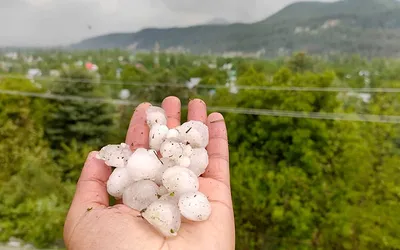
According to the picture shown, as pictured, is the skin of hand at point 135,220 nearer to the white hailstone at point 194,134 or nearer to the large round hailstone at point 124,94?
the white hailstone at point 194,134

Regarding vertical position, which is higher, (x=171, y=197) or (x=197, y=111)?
(x=197, y=111)

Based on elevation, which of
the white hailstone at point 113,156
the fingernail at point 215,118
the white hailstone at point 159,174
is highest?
the fingernail at point 215,118

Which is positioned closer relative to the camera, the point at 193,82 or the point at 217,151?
the point at 217,151

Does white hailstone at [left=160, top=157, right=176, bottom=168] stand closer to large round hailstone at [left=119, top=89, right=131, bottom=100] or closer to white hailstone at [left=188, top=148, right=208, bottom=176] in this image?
white hailstone at [left=188, top=148, right=208, bottom=176]

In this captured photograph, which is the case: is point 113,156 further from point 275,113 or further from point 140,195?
point 275,113

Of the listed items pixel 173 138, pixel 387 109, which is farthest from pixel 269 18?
pixel 173 138

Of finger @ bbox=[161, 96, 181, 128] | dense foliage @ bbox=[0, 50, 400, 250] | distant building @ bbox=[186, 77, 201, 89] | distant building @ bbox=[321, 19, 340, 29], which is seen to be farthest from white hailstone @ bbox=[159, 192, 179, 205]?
distant building @ bbox=[321, 19, 340, 29]

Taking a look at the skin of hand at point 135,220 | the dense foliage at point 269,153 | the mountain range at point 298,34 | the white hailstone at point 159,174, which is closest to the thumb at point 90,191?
the skin of hand at point 135,220

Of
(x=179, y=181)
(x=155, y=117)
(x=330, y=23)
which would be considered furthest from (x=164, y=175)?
(x=330, y=23)
